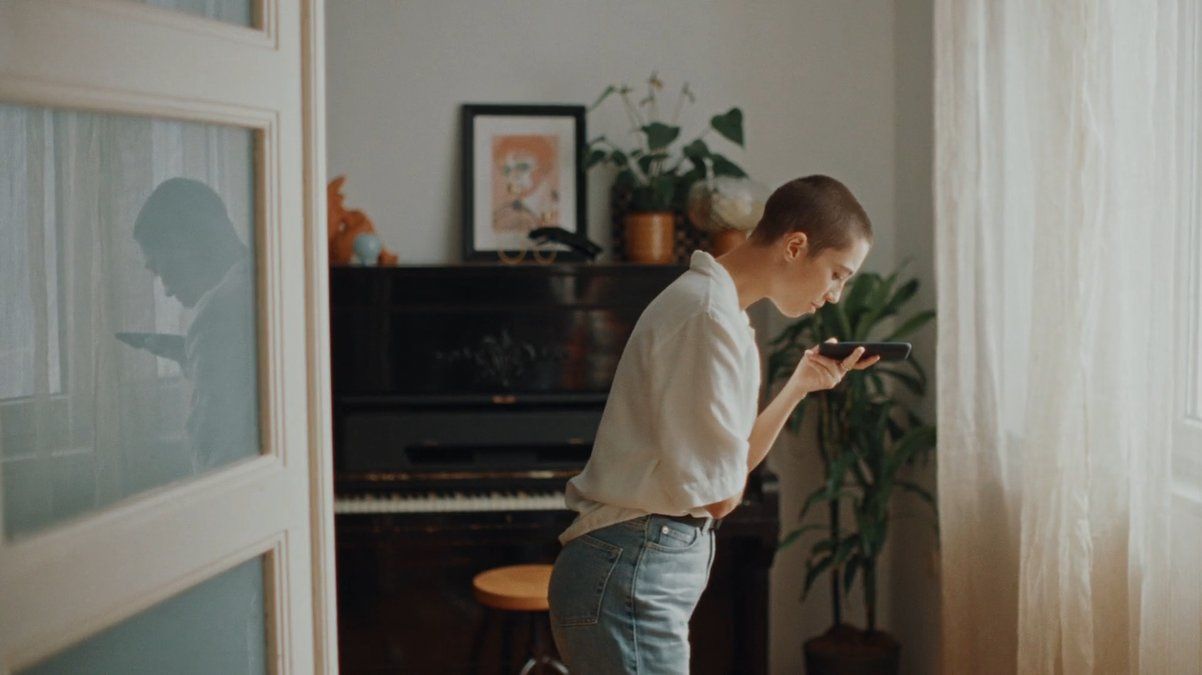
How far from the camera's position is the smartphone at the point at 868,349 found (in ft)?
6.52

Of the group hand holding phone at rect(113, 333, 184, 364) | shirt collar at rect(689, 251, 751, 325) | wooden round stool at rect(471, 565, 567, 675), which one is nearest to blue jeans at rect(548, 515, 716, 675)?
shirt collar at rect(689, 251, 751, 325)

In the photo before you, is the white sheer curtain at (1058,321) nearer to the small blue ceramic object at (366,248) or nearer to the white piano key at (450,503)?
the white piano key at (450,503)

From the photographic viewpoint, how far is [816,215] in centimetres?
180

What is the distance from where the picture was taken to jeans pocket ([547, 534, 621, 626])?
5.78 feet

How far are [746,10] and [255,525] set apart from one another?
2.73 metres

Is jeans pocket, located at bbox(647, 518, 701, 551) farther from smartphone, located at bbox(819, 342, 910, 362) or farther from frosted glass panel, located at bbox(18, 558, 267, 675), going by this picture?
frosted glass panel, located at bbox(18, 558, 267, 675)

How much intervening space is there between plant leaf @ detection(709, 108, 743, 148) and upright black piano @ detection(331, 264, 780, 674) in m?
0.42

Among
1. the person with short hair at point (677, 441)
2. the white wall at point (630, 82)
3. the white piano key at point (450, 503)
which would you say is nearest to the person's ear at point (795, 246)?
the person with short hair at point (677, 441)

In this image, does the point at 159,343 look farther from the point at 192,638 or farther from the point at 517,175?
the point at 517,175

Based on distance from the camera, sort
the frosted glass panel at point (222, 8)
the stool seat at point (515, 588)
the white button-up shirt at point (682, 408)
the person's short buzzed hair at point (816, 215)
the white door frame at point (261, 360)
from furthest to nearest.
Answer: the stool seat at point (515, 588), the person's short buzzed hair at point (816, 215), the white button-up shirt at point (682, 408), the frosted glass panel at point (222, 8), the white door frame at point (261, 360)

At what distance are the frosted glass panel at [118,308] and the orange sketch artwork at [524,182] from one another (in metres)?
2.17

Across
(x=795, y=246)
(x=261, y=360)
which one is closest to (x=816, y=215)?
(x=795, y=246)

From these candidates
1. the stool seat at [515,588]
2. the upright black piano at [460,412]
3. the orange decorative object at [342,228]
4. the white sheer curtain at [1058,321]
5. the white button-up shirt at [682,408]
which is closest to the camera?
the white button-up shirt at [682,408]

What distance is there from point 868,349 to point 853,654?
1849 mm
